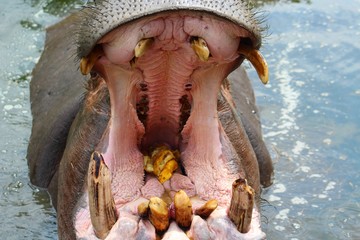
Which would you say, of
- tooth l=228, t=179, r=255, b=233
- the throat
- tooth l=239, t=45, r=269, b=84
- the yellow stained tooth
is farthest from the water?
the yellow stained tooth

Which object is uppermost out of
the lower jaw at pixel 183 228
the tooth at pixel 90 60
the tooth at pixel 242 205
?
the tooth at pixel 90 60

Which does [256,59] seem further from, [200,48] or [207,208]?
[207,208]

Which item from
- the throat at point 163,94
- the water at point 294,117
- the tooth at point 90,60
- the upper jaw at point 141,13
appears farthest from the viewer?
the water at point 294,117

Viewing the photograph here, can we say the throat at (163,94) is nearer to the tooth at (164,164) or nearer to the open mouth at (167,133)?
the open mouth at (167,133)

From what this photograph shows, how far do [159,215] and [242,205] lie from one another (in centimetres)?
32

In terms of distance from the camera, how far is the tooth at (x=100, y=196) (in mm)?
2812

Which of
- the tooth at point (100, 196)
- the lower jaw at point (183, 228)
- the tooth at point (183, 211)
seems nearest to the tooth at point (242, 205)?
the lower jaw at point (183, 228)

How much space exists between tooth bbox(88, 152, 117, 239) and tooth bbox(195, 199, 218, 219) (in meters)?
0.35

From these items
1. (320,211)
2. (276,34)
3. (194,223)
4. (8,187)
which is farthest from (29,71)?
(194,223)

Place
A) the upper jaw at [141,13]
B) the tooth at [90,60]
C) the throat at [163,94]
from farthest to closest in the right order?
1. the throat at [163,94]
2. the tooth at [90,60]
3. the upper jaw at [141,13]

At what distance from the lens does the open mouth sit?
2906 millimetres

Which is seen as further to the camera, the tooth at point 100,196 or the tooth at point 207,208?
the tooth at point 207,208

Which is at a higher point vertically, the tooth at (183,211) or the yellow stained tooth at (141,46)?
the yellow stained tooth at (141,46)

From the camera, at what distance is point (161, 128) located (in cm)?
350
